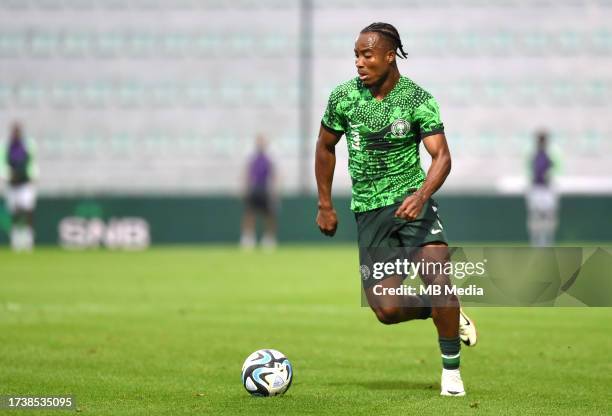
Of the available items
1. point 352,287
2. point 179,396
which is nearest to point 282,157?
point 352,287

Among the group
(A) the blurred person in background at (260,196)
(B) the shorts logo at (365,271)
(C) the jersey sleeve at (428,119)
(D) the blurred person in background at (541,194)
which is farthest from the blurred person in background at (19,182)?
(C) the jersey sleeve at (428,119)

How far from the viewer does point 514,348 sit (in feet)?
40.3

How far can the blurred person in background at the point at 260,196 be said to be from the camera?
3050 centimetres

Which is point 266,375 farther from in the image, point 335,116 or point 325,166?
point 335,116

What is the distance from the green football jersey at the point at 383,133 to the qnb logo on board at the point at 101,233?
21.6 m

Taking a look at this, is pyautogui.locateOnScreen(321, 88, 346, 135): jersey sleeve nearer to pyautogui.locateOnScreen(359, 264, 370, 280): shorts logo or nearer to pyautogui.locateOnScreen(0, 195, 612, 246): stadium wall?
pyautogui.locateOnScreen(359, 264, 370, 280): shorts logo

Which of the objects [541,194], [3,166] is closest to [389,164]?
[3,166]

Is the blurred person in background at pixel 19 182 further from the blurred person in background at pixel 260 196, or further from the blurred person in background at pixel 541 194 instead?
the blurred person in background at pixel 541 194

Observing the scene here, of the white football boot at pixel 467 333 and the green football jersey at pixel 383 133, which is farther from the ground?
the green football jersey at pixel 383 133

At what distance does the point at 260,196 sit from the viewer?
3044 cm

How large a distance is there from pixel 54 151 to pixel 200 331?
20557 mm

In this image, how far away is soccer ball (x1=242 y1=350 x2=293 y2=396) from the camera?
9016mm

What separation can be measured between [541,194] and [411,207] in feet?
69.7

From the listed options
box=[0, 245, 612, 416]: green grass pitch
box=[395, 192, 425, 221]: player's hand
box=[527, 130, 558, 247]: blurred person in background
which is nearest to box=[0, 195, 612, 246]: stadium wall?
box=[527, 130, 558, 247]: blurred person in background
